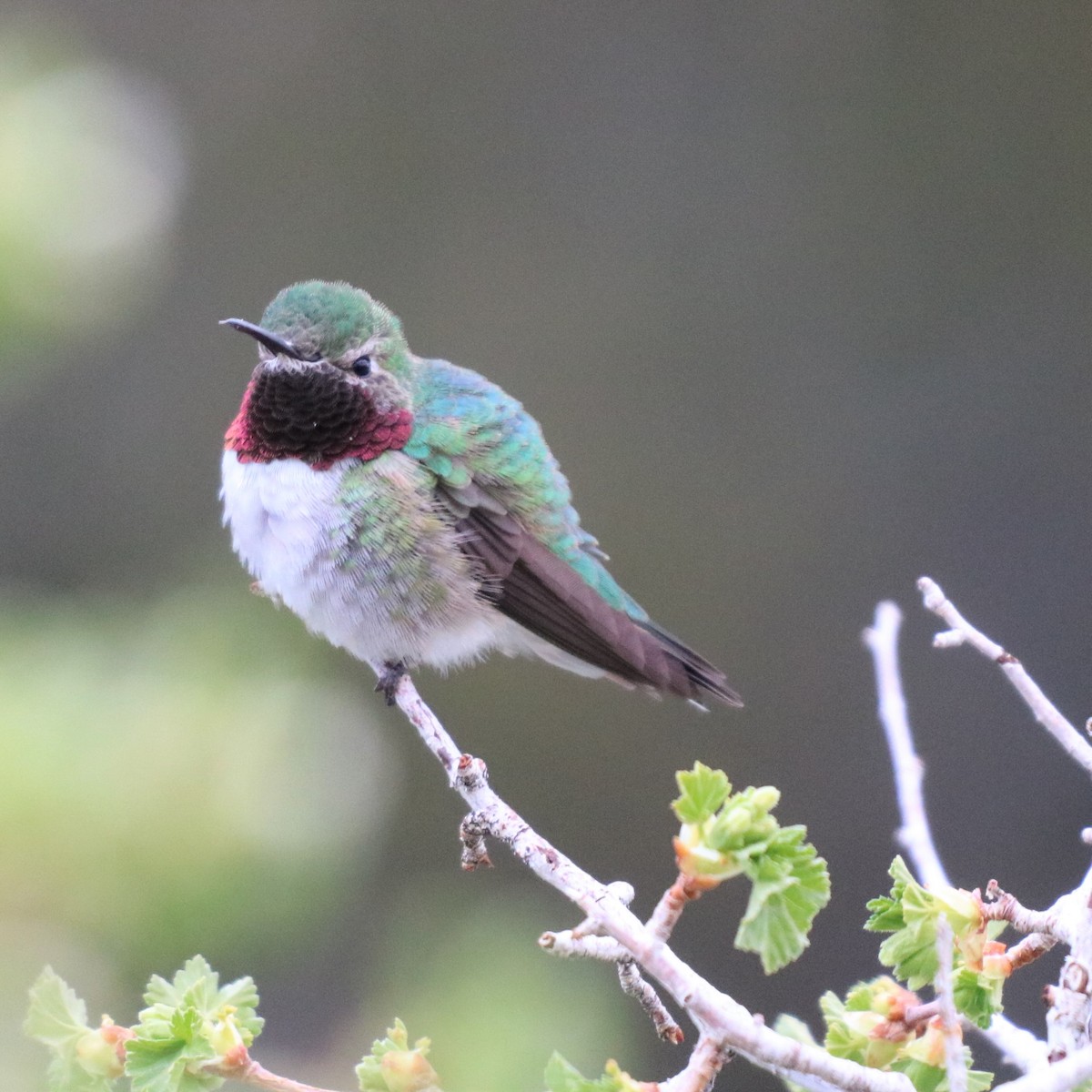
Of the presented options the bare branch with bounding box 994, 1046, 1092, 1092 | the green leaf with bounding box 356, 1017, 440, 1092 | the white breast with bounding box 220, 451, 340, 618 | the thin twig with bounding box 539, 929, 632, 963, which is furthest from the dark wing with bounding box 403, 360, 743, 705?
the bare branch with bounding box 994, 1046, 1092, 1092

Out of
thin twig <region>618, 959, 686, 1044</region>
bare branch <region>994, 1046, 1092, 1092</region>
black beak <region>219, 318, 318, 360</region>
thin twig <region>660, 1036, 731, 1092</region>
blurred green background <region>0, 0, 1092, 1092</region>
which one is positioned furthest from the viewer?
blurred green background <region>0, 0, 1092, 1092</region>

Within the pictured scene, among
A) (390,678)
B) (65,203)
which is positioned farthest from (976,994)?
(390,678)

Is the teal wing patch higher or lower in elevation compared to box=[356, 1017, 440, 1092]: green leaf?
higher

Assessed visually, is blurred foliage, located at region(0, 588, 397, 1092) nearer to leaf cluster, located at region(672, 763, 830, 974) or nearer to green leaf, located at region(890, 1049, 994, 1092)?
leaf cluster, located at region(672, 763, 830, 974)

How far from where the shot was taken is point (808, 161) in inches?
171

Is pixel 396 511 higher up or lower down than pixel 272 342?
lower down

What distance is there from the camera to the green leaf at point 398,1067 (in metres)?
0.93

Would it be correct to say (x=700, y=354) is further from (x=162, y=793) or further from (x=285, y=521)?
(x=162, y=793)

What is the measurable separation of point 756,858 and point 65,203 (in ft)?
2.23

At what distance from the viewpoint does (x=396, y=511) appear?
2242 mm

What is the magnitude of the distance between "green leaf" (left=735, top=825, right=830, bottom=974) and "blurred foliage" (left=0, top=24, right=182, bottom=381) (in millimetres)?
643

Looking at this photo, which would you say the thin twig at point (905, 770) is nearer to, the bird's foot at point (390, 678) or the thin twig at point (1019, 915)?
the thin twig at point (1019, 915)

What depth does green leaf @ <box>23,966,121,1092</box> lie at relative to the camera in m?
0.90

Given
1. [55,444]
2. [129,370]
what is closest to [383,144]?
[129,370]
